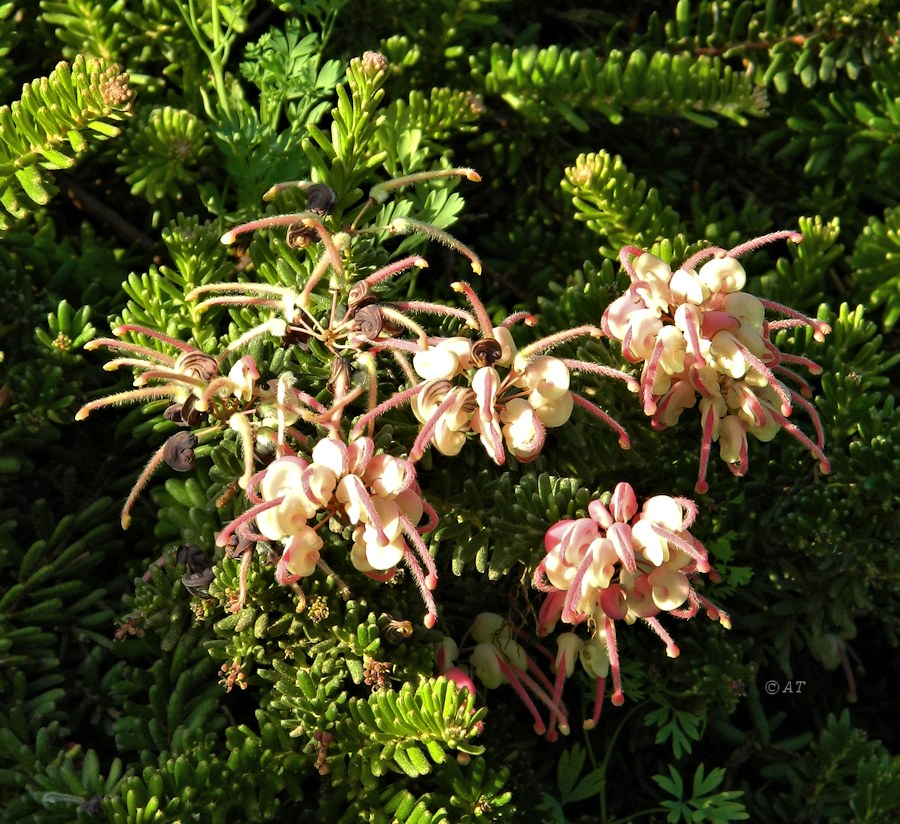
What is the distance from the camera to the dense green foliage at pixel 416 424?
1117mm

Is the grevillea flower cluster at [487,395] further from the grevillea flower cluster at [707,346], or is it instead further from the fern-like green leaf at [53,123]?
the fern-like green leaf at [53,123]

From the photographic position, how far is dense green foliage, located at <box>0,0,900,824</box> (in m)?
1.12

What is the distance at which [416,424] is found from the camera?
114cm

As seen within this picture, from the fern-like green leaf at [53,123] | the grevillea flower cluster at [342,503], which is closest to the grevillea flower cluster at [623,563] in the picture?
the grevillea flower cluster at [342,503]

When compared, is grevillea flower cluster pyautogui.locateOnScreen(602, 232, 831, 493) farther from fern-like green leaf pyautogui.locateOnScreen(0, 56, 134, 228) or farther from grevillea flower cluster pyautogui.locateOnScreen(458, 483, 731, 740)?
fern-like green leaf pyautogui.locateOnScreen(0, 56, 134, 228)

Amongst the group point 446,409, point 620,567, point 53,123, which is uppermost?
point 53,123

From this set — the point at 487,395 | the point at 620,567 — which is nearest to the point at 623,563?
the point at 620,567

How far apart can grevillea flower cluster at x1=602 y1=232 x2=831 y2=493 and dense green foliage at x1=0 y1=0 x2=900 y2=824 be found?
0.34ft

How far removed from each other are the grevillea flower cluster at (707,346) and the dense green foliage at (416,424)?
0.10m

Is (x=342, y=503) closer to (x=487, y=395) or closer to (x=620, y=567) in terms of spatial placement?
(x=487, y=395)

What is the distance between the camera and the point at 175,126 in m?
1.29

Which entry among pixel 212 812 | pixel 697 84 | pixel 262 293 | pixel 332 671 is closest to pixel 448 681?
pixel 332 671

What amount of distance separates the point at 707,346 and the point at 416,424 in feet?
0.94

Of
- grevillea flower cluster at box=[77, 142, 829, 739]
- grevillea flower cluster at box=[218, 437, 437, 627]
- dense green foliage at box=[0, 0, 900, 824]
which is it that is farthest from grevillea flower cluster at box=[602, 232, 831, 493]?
grevillea flower cluster at box=[218, 437, 437, 627]
